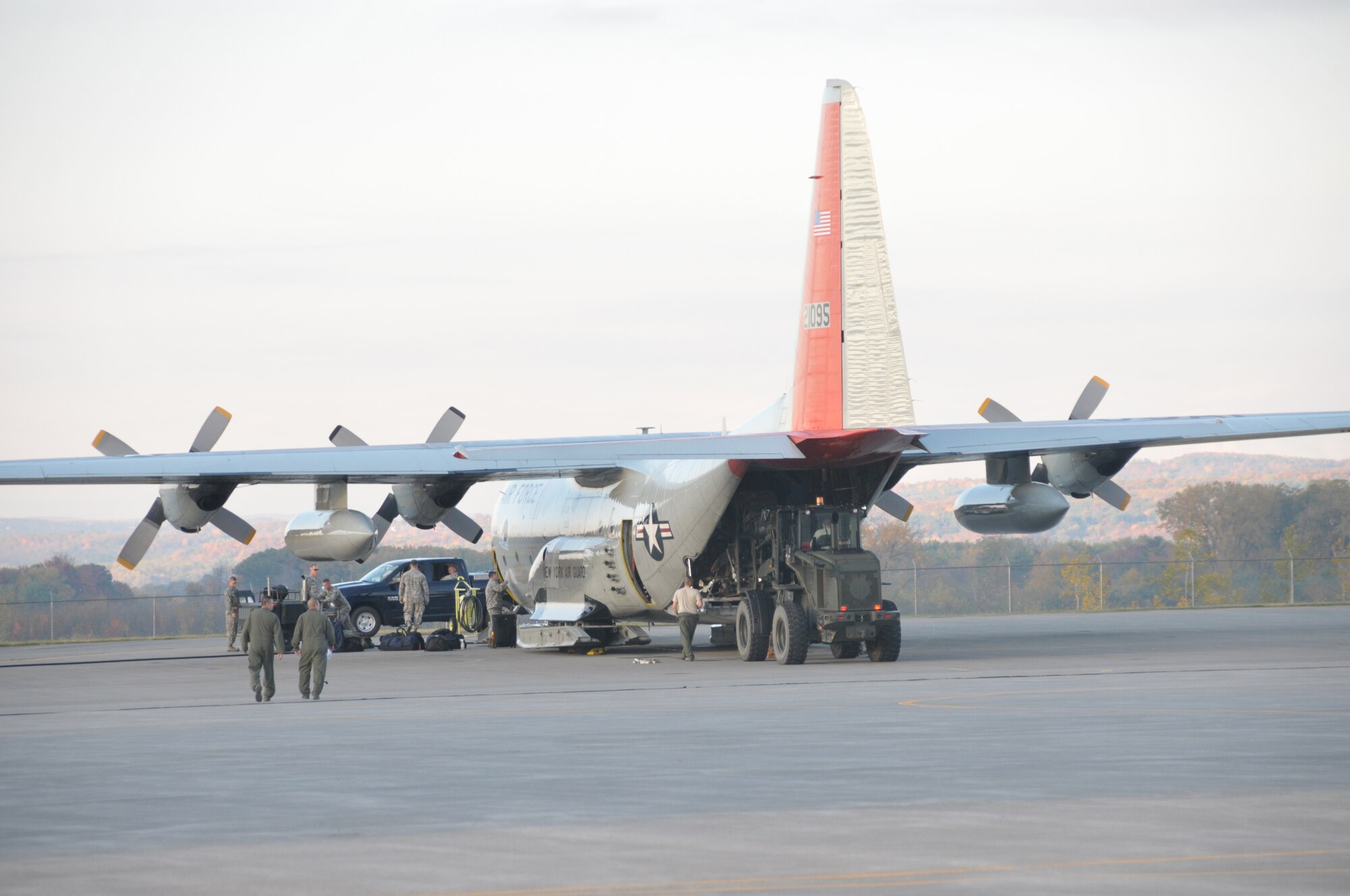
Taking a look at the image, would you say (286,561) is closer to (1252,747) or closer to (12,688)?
(12,688)

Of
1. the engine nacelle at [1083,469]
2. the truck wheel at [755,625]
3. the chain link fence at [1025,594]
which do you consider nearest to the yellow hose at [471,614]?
the truck wheel at [755,625]

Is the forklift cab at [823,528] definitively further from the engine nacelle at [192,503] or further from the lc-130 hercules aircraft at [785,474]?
the engine nacelle at [192,503]

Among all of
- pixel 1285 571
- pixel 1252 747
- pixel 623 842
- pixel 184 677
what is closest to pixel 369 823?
pixel 623 842

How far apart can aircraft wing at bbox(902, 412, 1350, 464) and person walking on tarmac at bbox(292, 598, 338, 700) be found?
1003 centimetres

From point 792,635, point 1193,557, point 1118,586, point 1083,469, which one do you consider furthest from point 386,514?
point 1118,586

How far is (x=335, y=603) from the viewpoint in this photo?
130ft

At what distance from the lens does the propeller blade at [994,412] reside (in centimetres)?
3222

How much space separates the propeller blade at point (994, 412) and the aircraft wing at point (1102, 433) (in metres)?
1.66

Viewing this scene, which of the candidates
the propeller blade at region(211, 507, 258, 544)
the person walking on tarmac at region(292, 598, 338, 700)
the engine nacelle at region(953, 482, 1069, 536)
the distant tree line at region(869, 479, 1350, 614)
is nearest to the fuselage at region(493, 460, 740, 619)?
the engine nacelle at region(953, 482, 1069, 536)

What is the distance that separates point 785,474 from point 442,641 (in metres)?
Answer: 11.6

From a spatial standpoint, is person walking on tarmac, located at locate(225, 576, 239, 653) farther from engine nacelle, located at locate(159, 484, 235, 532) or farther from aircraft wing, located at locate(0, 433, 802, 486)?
aircraft wing, located at locate(0, 433, 802, 486)

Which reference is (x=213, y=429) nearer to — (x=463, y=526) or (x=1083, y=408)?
(x=463, y=526)

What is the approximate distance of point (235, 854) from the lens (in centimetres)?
1081

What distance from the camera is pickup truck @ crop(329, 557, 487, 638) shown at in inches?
1726
